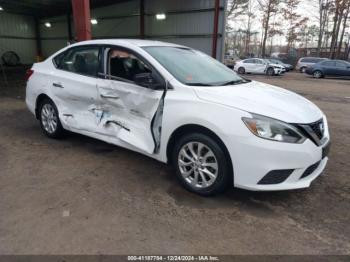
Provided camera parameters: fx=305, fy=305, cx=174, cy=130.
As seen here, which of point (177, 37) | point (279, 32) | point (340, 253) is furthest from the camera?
point (279, 32)

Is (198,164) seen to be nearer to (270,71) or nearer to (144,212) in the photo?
(144,212)

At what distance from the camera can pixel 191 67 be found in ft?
12.3

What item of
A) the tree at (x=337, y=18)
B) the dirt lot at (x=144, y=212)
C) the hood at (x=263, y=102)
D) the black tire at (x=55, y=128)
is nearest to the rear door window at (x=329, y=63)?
the tree at (x=337, y=18)

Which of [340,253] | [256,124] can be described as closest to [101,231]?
[256,124]

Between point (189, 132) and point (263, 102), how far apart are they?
0.80 meters

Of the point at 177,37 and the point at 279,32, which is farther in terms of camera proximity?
the point at 279,32

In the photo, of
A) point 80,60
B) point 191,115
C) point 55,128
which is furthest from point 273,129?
point 55,128

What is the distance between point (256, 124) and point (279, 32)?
40.4 metres

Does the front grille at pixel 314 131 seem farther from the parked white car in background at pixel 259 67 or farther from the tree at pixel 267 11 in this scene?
the tree at pixel 267 11

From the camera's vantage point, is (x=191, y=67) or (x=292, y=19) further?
(x=292, y=19)

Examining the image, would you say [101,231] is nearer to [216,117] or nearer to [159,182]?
[159,182]

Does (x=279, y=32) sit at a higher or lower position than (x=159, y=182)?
higher

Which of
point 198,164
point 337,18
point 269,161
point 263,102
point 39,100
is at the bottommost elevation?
point 198,164

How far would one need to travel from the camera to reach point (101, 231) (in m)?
2.63
